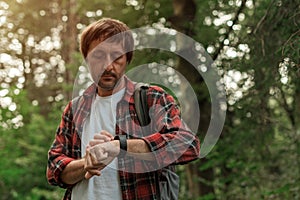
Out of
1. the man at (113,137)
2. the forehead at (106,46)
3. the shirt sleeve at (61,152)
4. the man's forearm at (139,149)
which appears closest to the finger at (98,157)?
the man at (113,137)

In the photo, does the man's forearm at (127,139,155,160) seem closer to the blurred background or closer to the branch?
the blurred background

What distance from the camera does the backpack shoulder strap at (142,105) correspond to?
2332 millimetres

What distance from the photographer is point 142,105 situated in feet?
7.72

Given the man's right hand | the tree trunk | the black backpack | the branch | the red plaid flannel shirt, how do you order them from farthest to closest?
the tree trunk → the branch → the black backpack → the red plaid flannel shirt → the man's right hand

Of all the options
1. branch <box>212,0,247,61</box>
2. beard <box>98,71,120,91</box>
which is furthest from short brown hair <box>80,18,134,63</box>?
branch <box>212,0,247,61</box>

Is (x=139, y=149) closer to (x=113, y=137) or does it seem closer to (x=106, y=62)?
(x=113, y=137)

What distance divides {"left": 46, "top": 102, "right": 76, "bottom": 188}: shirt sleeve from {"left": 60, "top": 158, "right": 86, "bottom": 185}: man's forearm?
27 millimetres

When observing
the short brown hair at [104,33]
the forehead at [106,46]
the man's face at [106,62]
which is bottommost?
the man's face at [106,62]

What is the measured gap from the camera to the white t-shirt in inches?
91.4

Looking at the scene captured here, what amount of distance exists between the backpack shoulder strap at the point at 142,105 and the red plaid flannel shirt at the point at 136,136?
0.02 metres

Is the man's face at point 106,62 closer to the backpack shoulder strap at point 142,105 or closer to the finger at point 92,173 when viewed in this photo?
the backpack shoulder strap at point 142,105

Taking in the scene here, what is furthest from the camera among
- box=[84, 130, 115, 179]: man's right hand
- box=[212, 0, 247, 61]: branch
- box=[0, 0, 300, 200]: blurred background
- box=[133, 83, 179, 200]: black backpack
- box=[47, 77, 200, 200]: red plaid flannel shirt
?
box=[212, 0, 247, 61]: branch

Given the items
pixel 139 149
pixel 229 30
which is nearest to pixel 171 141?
pixel 139 149

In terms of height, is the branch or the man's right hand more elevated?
the branch
